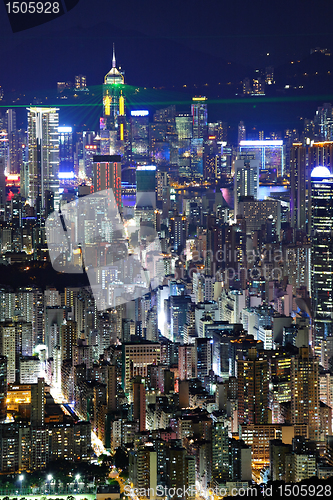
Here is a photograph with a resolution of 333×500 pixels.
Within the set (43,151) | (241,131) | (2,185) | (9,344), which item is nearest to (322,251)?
(9,344)

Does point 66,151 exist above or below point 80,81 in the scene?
below

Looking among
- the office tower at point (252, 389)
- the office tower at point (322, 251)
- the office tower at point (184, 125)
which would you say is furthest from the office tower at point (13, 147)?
the office tower at point (252, 389)

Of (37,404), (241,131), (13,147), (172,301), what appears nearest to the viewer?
(37,404)

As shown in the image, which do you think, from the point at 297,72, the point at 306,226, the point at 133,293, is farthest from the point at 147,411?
the point at 297,72

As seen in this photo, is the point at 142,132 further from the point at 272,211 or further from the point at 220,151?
the point at 272,211

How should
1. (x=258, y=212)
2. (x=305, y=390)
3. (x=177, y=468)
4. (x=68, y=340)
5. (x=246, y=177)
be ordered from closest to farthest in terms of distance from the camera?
(x=177, y=468), (x=305, y=390), (x=68, y=340), (x=258, y=212), (x=246, y=177)

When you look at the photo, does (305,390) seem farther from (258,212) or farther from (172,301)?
(258,212)
